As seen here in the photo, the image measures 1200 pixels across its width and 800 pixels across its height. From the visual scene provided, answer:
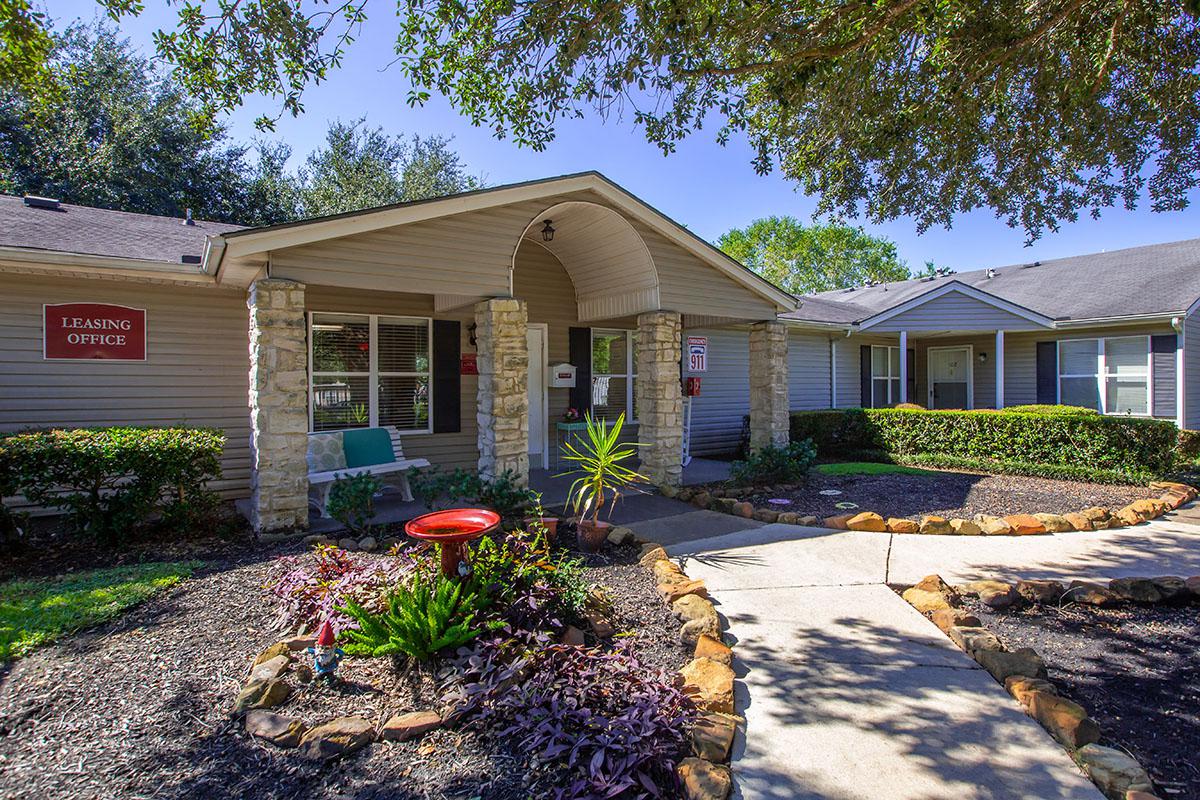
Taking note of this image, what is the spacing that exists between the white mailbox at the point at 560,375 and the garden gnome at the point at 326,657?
258 inches

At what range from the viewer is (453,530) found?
10.4 ft

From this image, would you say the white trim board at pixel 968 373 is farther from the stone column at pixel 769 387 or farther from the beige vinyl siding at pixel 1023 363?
the stone column at pixel 769 387

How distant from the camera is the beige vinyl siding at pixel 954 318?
1348 cm

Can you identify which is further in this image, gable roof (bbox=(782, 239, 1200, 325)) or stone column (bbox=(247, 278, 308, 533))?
gable roof (bbox=(782, 239, 1200, 325))

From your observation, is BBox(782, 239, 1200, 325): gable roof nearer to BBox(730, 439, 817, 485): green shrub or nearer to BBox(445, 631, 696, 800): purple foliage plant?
BBox(730, 439, 817, 485): green shrub

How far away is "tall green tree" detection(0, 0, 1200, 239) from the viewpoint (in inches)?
192

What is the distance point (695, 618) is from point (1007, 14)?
5.71m

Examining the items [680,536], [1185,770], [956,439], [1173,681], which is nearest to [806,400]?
[956,439]

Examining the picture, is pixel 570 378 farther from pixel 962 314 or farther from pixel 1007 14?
pixel 962 314

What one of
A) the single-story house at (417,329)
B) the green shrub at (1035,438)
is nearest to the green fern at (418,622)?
the single-story house at (417,329)

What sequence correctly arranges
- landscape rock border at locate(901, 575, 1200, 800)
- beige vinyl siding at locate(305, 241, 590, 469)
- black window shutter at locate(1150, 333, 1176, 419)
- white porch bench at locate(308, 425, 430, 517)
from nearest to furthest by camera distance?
1. landscape rock border at locate(901, 575, 1200, 800)
2. white porch bench at locate(308, 425, 430, 517)
3. beige vinyl siding at locate(305, 241, 590, 469)
4. black window shutter at locate(1150, 333, 1176, 419)

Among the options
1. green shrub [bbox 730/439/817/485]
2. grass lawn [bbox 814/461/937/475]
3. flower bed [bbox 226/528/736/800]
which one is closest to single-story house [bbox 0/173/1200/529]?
green shrub [bbox 730/439/817/485]

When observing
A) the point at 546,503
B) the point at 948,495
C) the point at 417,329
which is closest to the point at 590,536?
the point at 546,503

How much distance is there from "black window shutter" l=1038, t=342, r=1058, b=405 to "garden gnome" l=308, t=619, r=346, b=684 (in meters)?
16.5
